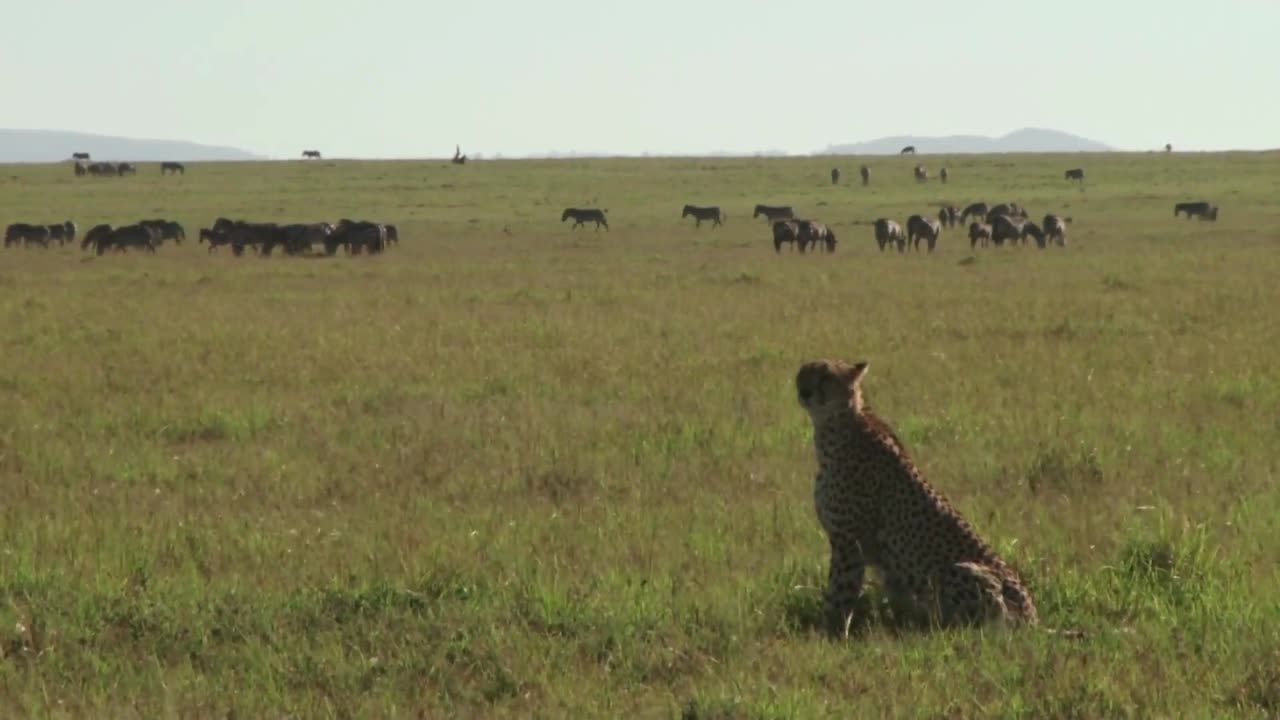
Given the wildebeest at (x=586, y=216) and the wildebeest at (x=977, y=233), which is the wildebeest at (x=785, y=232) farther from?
the wildebeest at (x=586, y=216)

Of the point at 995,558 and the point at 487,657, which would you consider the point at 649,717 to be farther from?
the point at 995,558

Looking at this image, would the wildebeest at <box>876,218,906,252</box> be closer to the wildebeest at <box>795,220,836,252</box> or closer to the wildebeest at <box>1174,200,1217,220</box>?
the wildebeest at <box>795,220,836,252</box>

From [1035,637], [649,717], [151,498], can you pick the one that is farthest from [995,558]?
[151,498]

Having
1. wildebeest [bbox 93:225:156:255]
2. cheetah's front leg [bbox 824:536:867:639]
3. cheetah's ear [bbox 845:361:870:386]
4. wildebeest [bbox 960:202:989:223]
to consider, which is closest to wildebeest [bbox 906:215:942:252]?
wildebeest [bbox 960:202:989:223]

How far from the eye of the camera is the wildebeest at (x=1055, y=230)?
135 feet

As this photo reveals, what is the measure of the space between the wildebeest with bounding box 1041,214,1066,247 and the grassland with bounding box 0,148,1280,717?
14.9 metres

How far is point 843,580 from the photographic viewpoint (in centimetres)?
665

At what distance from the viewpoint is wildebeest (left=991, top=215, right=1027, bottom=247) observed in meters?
42.4

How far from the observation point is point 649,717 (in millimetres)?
5641

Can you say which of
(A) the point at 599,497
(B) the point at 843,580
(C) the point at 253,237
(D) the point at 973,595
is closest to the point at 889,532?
(B) the point at 843,580

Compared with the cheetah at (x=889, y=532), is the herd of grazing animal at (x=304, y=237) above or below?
below

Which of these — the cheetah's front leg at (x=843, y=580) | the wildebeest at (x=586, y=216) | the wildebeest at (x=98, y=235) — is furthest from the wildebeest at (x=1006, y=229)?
the cheetah's front leg at (x=843, y=580)

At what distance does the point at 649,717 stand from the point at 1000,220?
1527 inches

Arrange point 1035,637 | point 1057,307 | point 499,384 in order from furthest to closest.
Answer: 1. point 1057,307
2. point 499,384
3. point 1035,637
